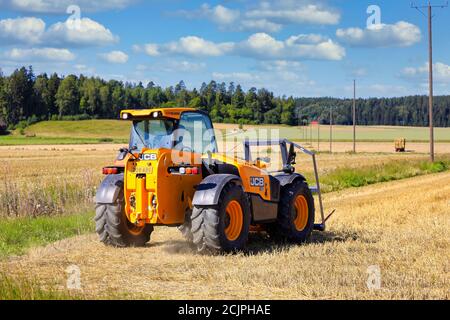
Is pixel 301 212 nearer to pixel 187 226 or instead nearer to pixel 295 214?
pixel 295 214

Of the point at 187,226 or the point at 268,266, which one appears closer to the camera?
the point at 268,266

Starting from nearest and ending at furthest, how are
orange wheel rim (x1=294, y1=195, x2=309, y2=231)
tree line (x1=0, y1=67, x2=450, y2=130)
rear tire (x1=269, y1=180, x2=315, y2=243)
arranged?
rear tire (x1=269, y1=180, x2=315, y2=243), orange wheel rim (x1=294, y1=195, x2=309, y2=231), tree line (x1=0, y1=67, x2=450, y2=130)

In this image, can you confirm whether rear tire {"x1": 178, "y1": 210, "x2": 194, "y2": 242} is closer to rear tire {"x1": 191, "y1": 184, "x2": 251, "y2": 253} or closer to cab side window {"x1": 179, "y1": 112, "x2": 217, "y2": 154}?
rear tire {"x1": 191, "y1": 184, "x2": 251, "y2": 253}

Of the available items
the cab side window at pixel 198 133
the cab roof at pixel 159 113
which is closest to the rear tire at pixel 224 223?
Result: the cab side window at pixel 198 133

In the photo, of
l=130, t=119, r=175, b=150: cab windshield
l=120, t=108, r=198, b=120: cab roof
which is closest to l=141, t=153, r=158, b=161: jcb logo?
l=130, t=119, r=175, b=150: cab windshield

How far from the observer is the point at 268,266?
9.19 m

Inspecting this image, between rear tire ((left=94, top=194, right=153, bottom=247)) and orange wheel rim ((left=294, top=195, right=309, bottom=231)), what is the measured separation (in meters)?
2.70

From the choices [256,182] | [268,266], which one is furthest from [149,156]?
[268,266]

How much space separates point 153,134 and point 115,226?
151cm

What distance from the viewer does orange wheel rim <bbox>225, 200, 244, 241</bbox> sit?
10392 millimetres

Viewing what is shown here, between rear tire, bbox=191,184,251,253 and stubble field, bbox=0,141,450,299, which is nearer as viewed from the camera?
stubble field, bbox=0,141,450,299

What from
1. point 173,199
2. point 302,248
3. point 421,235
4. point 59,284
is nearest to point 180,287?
point 59,284

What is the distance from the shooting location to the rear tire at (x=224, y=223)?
9898mm

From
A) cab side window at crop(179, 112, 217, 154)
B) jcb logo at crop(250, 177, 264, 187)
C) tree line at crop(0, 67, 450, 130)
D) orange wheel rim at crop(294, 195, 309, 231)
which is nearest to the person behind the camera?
cab side window at crop(179, 112, 217, 154)
